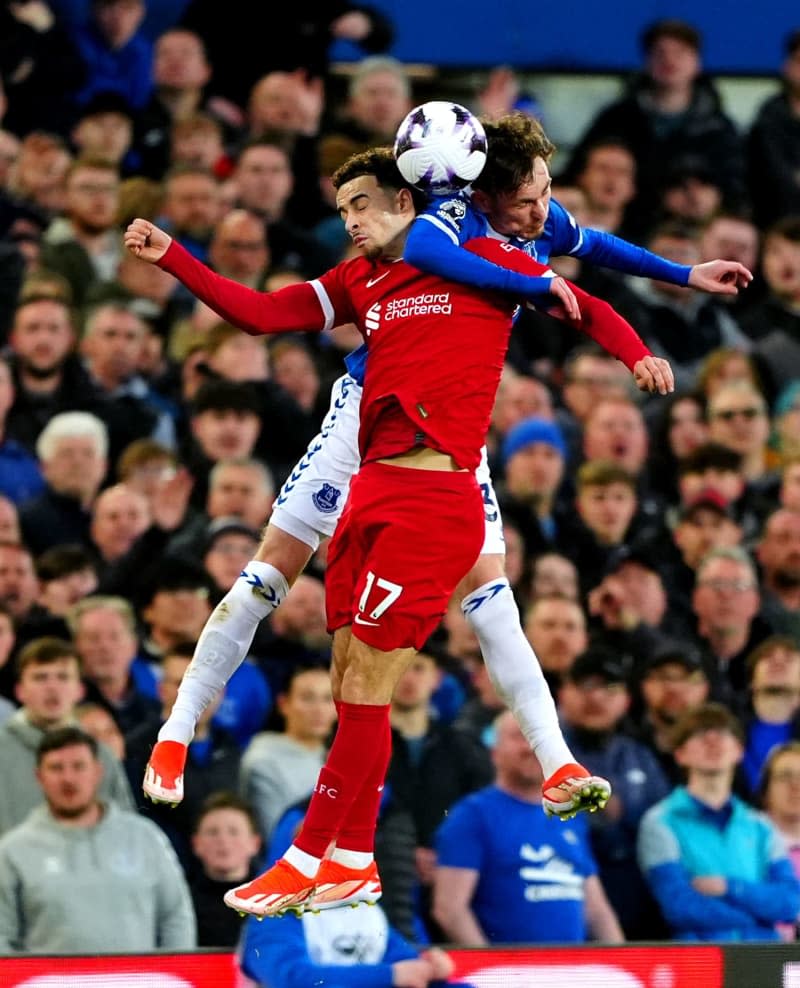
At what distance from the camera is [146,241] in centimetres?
688

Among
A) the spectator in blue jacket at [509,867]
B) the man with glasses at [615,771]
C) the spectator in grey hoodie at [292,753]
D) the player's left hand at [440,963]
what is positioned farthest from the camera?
the man with glasses at [615,771]

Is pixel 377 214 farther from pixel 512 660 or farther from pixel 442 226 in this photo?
pixel 512 660

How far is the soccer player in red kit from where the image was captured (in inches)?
268

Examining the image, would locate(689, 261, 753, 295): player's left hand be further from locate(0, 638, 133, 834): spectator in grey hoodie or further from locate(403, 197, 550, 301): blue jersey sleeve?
locate(0, 638, 133, 834): spectator in grey hoodie

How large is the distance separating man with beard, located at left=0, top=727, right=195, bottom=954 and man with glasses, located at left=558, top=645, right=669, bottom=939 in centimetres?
164

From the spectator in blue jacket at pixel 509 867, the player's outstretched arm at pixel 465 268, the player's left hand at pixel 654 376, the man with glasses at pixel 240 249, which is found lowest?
the spectator in blue jacket at pixel 509 867

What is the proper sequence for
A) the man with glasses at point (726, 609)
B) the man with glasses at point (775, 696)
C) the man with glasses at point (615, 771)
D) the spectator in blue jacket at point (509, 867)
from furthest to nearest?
the man with glasses at point (726, 609) → the man with glasses at point (775, 696) → the man with glasses at point (615, 771) → the spectator in blue jacket at point (509, 867)

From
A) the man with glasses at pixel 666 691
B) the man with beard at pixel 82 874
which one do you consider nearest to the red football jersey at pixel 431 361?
the man with beard at pixel 82 874

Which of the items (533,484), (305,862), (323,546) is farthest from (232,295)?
(533,484)

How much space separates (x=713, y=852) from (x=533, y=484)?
2.13 metres

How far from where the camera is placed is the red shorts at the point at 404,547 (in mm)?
6816

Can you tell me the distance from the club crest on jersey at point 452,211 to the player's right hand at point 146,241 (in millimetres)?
775

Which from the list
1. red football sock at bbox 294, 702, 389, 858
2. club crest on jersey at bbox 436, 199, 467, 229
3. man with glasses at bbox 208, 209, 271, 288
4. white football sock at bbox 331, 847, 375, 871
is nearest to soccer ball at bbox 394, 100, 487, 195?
club crest on jersey at bbox 436, 199, 467, 229

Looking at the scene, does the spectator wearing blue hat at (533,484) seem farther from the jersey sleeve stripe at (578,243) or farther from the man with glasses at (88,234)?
the jersey sleeve stripe at (578,243)
